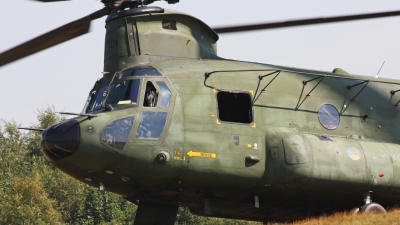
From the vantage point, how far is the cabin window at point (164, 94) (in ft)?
51.2

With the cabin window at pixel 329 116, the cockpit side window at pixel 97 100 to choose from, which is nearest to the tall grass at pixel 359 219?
the cabin window at pixel 329 116

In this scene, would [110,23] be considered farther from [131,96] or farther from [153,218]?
[153,218]

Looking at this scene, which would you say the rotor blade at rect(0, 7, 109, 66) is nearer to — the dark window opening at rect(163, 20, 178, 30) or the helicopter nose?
the dark window opening at rect(163, 20, 178, 30)

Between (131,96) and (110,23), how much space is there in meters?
2.15

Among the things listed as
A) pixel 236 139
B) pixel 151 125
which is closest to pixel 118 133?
pixel 151 125

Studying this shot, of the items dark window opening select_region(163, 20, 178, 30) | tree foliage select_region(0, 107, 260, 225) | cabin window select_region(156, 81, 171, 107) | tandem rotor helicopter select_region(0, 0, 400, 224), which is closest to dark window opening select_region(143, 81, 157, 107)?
tandem rotor helicopter select_region(0, 0, 400, 224)

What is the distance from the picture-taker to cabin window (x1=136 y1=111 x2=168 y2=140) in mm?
15289

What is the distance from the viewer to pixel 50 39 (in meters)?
15.8

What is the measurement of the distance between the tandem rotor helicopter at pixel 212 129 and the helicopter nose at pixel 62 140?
23 millimetres

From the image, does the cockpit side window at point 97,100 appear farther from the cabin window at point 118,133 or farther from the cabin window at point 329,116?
the cabin window at point 329,116

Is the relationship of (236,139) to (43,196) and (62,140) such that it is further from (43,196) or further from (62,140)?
(43,196)

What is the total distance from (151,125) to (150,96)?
0.73 m

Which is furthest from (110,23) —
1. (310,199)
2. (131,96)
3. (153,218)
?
(310,199)

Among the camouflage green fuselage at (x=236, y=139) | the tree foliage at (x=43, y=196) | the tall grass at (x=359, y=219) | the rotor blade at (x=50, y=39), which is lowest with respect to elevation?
the tree foliage at (x=43, y=196)
